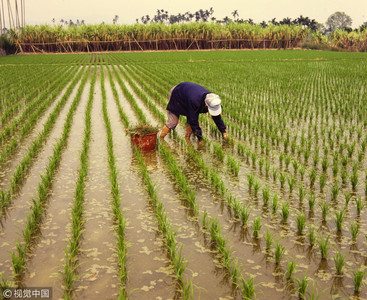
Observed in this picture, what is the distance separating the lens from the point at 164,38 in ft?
126

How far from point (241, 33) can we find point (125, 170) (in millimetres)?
38070

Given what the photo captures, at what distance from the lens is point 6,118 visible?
7633 millimetres

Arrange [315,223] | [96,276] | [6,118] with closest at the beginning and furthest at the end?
[96,276] → [315,223] → [6,118]

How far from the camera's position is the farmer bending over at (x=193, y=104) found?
199 inches

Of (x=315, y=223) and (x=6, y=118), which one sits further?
(x=6, y=118)

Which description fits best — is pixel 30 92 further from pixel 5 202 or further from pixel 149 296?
pixel 149 296

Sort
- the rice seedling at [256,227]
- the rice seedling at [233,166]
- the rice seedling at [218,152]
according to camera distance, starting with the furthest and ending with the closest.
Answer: the rice seedling at [218,152], the rice seedling at [233,166], the rice seedling at [256,227]

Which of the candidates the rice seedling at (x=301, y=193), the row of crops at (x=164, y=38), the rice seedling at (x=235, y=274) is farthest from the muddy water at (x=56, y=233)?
the row of crops at (x=164, y=38)

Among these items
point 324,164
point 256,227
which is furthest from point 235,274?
point 324,164

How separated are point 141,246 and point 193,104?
2.66m

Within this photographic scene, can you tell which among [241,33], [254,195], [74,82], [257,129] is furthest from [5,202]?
[241,33]

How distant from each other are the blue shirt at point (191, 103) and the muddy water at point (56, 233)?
5.36 feet

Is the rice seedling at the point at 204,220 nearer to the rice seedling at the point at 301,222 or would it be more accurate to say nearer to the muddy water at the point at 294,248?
the muddy water at the point at 294,248

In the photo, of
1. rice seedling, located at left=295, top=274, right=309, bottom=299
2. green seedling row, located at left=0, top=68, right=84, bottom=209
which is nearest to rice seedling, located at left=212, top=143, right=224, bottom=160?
green seedling row, located at left=0, top=68, right=84, bottom=209
